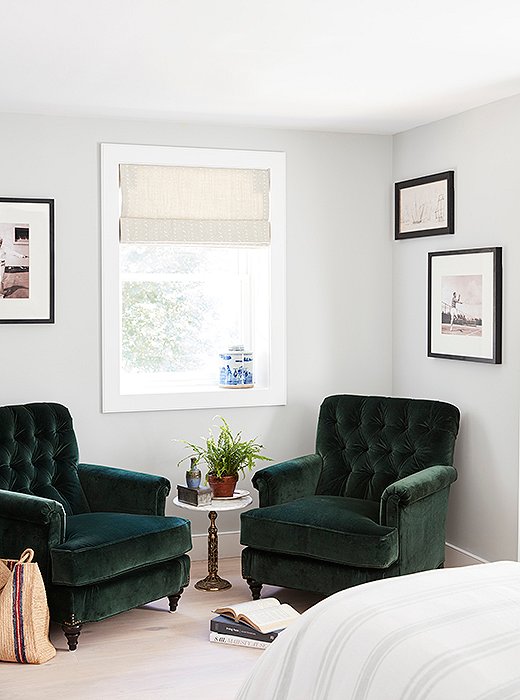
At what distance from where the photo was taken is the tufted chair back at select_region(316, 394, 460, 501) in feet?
15.5

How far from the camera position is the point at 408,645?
2127 millimetres

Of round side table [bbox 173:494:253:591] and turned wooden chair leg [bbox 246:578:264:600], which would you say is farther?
round side table [bbox 173:494:253:591]

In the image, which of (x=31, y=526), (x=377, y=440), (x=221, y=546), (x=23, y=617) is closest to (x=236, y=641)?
(x=23, y=617)

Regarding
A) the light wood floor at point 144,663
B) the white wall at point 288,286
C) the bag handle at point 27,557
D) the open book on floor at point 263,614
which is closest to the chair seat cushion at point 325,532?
the open book on floor at point 263,614

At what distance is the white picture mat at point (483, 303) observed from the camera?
180 inches

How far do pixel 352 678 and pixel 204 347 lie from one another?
344cm

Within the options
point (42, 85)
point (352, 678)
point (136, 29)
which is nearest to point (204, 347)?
point (42, 85)

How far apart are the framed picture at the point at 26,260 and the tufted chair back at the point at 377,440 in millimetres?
1632

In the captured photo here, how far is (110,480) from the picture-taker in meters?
4.60

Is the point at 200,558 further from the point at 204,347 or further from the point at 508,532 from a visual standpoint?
the point at 508,532

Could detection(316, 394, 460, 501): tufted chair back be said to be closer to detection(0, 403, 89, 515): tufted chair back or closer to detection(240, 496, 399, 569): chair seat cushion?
detection(240, 496, 399, 569): chair seat cushion

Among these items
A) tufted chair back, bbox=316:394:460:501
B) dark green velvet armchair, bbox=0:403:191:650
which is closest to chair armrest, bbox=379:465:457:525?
tufted chair back, bbox=316:394:460:501

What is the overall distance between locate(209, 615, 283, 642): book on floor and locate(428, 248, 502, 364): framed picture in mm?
1718

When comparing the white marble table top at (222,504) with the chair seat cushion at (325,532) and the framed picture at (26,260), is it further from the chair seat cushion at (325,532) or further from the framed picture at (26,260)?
the framed picture at (26,260)
